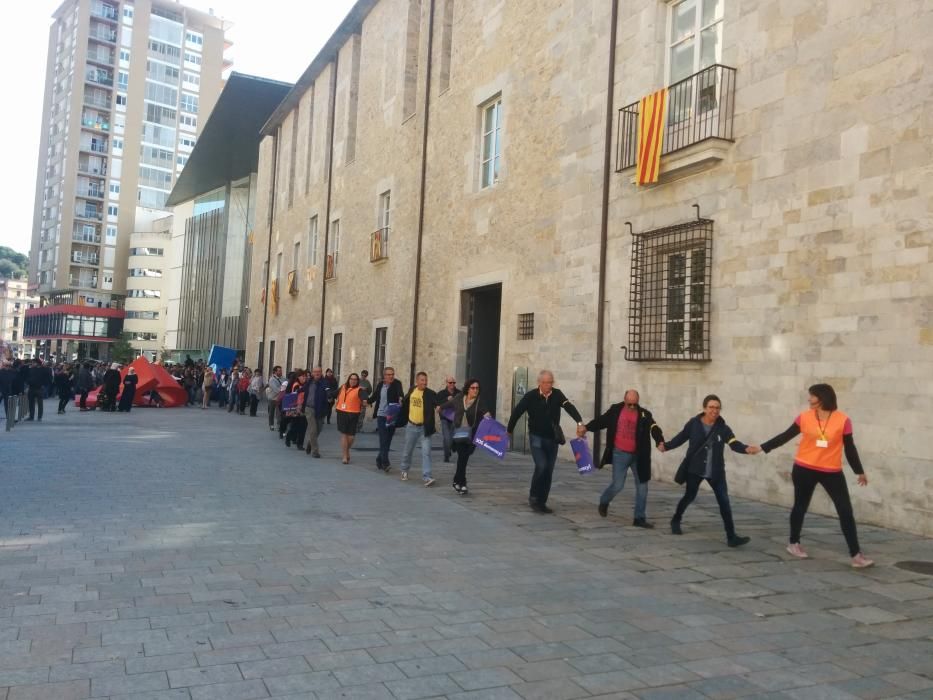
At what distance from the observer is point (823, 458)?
6.74m

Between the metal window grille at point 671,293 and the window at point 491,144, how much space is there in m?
5.62

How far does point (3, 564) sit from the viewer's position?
561 centimetres

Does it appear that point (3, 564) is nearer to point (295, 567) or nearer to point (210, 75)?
point (295, 567)

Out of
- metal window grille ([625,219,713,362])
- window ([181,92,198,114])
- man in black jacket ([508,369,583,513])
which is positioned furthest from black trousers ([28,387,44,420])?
window ([181,92,198,114])

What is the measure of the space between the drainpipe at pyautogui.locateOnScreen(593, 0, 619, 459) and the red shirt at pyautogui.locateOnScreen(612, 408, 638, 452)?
13.6ft

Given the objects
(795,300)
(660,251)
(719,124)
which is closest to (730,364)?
(795,300)

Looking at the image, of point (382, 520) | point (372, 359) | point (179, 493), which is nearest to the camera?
point (382, 520)

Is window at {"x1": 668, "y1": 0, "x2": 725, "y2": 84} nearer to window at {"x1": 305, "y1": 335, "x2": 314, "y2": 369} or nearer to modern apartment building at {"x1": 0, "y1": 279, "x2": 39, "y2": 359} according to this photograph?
window at {"x1": 305, "y1": 335, "x2": 314, "y2": 369}

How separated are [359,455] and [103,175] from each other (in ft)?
262

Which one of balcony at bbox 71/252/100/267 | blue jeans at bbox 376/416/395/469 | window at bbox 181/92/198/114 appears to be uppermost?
window at bbox 181/92/198/114

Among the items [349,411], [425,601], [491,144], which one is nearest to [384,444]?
[349,411]

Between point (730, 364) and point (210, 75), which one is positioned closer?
point (730, 364)

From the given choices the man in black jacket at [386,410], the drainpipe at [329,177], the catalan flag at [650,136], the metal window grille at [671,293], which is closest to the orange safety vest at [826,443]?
the metal window grille at [671,293]

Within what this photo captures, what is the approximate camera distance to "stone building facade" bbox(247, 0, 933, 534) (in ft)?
27.2
